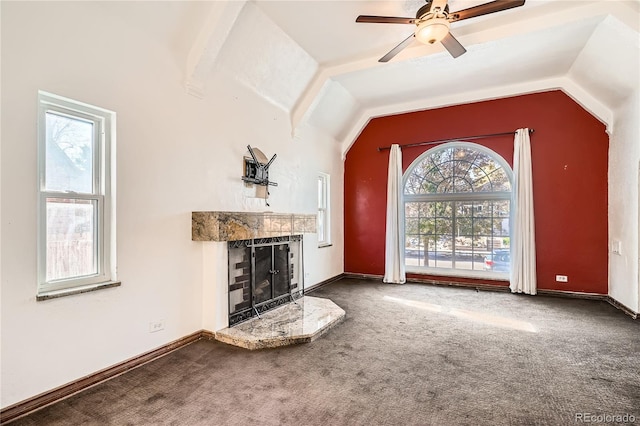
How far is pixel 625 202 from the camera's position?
4.18 meters

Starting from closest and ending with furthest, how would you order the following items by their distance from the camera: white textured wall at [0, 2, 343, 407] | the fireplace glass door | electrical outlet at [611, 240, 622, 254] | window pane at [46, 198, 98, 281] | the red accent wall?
1. white textured wall at [0, 2, 343, 407]
2. window pane at [46, 198, 98, 281]
3. the fireplace glass door
4. electrical outlet at [611, 240, 622, 254]
5. the red accent wall

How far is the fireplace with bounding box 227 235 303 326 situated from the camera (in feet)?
11.4

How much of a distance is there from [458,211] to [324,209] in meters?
2.58

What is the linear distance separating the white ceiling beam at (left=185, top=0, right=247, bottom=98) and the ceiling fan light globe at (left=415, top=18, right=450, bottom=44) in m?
1.73

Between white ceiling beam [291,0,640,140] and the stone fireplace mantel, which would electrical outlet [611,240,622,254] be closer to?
white ceiling beam [291,0,640,140]

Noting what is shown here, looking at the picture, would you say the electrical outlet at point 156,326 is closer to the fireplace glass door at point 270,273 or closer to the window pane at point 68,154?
the fireplace glass door at point 270,273

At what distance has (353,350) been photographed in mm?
2961

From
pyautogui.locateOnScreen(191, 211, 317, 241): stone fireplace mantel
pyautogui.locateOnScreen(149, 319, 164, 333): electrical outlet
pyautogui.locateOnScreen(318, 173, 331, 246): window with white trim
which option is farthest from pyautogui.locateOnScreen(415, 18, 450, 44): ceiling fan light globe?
pyautogui.locateOnScreen(149, 319, 164, 333): electrical outlet

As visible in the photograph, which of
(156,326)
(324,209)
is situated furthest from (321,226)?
(156,326)

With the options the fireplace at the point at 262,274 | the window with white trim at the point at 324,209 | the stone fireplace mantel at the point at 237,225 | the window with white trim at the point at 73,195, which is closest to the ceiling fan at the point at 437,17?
the stone fireplace mantel at the point at 237,225

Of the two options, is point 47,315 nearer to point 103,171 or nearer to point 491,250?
point 103,171

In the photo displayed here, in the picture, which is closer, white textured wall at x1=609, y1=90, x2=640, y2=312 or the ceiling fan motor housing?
the ceiling fan motor housing

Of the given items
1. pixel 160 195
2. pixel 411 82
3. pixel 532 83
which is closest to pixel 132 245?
pixel 160 195

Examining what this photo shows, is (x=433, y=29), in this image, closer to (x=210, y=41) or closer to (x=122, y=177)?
(x=210, y=41)
